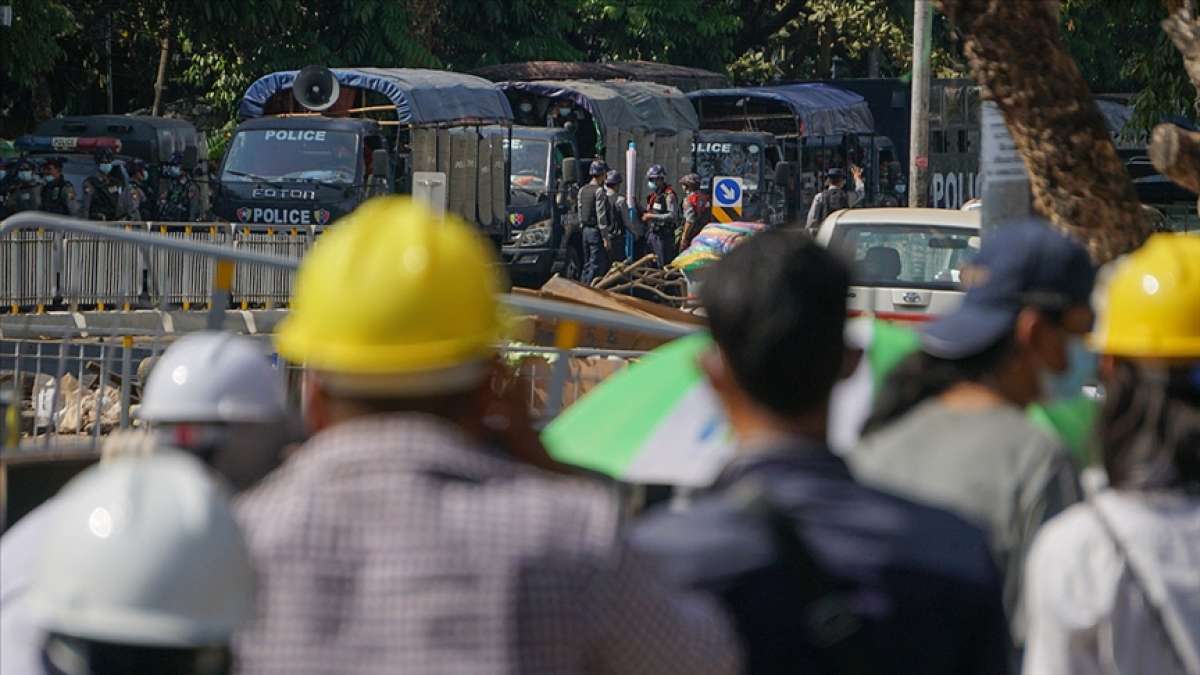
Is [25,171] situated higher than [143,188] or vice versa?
[25,171]

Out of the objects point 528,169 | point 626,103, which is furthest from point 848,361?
point 626,103

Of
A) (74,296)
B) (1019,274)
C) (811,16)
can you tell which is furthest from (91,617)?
(811,16)

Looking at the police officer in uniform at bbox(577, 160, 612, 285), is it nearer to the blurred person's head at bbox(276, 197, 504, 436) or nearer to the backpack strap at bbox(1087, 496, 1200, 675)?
the backpack strap at bbox(1087, 496, 1200, 675)

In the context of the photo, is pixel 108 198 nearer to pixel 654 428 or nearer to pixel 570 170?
pixel 570 170

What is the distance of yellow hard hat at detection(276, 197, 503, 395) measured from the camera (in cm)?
217

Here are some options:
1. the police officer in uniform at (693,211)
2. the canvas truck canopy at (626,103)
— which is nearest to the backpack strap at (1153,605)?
the police officer in uniform at (693,211)

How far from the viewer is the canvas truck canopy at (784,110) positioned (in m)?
34.8

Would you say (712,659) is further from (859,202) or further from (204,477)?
(859,202)

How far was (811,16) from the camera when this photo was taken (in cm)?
5000

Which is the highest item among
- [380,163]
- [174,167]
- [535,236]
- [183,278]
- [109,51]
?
[109,51]

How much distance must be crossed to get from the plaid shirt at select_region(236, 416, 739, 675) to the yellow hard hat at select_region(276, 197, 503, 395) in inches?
2.3

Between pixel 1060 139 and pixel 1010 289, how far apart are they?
405 centimetres

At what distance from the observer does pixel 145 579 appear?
197 cm

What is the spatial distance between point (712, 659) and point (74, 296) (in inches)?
605
